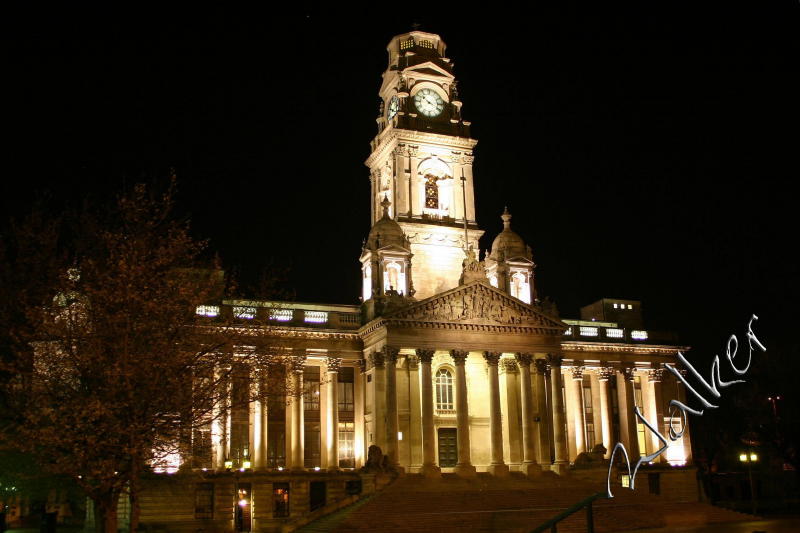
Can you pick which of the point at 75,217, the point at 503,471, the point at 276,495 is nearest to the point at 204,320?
the point at 75,217

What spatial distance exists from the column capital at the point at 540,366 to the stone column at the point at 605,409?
9.62 m

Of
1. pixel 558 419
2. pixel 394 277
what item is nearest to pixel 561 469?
pixel 558 419

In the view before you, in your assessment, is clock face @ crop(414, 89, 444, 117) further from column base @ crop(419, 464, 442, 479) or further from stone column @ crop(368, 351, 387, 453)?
column base @ crop(419, 464, 442, 479)

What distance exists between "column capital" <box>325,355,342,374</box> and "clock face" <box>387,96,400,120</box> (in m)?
21.6

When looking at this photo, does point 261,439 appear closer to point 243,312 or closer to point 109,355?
point 243,312

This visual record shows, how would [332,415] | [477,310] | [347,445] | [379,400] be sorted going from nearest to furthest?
[379,400], [477,310], [332,415], [347,445]

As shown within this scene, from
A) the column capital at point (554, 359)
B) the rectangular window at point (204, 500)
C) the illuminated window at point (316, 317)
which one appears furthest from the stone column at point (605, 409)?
the rectangular window at point (204, 500)

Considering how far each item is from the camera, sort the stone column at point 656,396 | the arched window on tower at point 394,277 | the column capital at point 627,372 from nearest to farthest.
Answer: the arched window on tower at point 394,277 < the column capital at point 627,372 < the stone column at point 656,396

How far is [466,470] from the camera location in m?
56.9

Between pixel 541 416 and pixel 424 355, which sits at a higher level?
pixel 424 355

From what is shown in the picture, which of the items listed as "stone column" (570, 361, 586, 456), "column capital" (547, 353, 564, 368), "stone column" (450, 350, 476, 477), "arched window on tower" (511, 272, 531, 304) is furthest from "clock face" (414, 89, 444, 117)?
"stone column" (570, 361, 586, 456)

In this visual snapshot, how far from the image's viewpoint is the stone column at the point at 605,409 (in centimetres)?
6700

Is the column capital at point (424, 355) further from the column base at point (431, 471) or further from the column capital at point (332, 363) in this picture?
the column base at point (431, 471)

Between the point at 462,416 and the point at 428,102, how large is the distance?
2772cm
